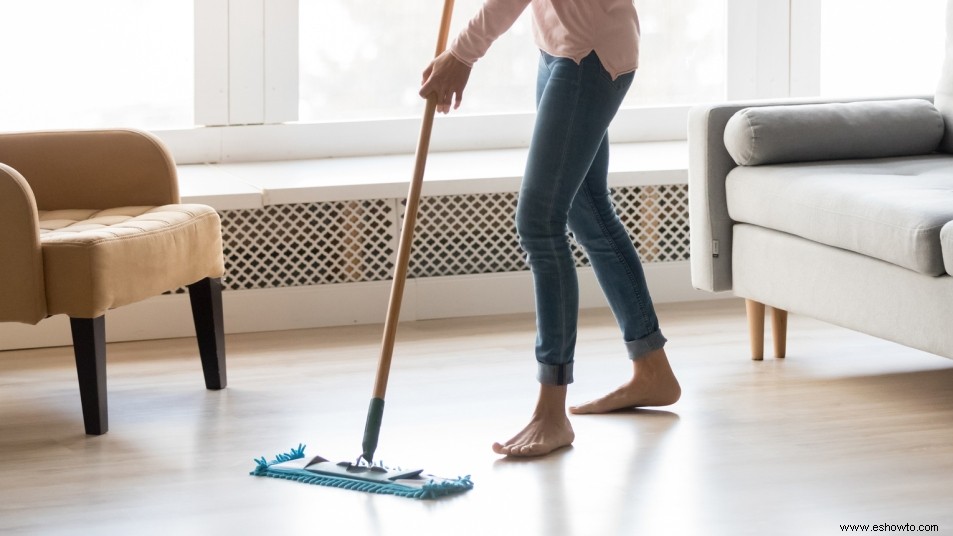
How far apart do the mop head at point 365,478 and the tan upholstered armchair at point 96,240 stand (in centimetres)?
50

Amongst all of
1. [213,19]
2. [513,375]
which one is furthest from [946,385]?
[213,19]

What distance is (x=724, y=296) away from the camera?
383cm

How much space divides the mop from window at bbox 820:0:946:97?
8.04 feet

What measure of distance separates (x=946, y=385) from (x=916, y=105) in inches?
29.5

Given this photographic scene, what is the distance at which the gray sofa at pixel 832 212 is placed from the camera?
2.48 meters

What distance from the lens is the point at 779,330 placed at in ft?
10.1

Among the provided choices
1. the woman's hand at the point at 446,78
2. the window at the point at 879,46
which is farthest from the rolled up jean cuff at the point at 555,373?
the window at the point at 879,46

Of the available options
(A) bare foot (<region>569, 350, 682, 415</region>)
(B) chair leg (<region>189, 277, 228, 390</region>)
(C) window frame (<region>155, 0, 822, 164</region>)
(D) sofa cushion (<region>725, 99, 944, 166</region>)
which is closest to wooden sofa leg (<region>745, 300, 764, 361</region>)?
(D) sofa cushion (<region>725, 99, 944, 166</region>)

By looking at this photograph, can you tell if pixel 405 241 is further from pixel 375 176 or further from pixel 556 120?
pixel 375 176

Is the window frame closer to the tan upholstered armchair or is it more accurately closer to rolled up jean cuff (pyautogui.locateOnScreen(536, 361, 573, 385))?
the tan upholstered armchair

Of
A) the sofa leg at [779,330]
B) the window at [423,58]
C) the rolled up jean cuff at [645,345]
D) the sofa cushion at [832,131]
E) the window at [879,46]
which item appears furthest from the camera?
the window at [879,46]

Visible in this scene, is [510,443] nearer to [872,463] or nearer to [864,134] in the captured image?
[872,463]

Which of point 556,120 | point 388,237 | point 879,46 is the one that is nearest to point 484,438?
point 556,120

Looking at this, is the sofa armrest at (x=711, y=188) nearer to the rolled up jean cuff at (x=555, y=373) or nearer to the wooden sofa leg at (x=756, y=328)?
the wooden sofa leg at (x=756, y=328)
